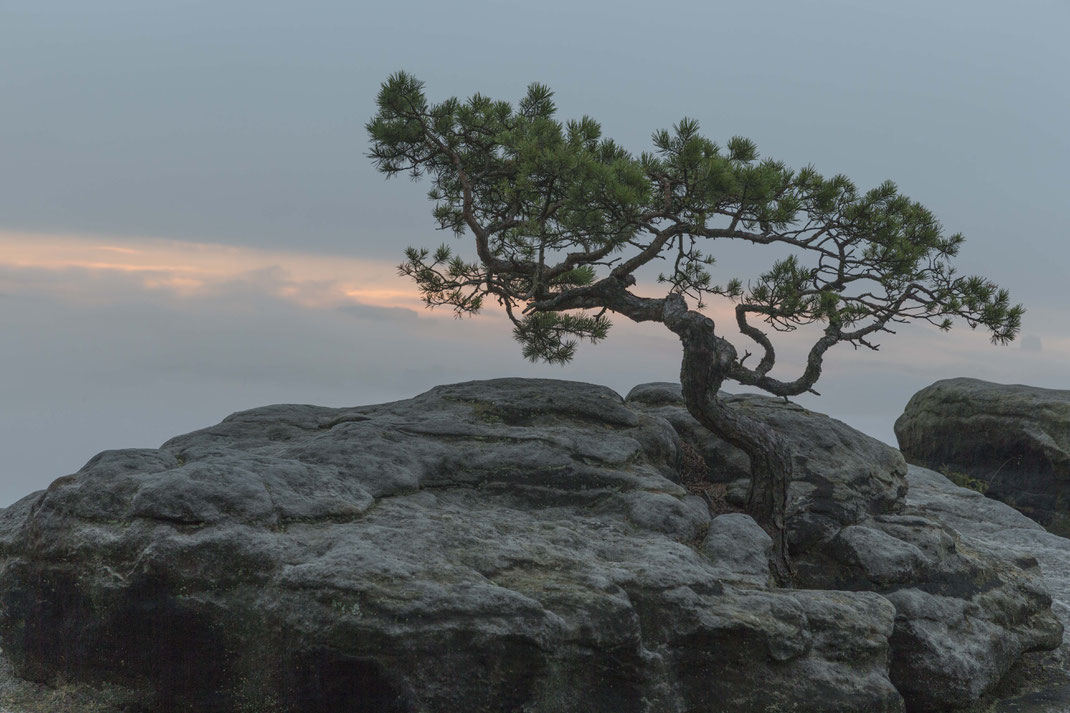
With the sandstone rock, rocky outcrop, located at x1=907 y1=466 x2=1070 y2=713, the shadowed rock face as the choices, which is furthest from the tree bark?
rocky outcrop, located at x1=907 y1=466 x2=1070 y2=713

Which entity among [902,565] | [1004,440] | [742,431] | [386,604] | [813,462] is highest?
[1004,440]

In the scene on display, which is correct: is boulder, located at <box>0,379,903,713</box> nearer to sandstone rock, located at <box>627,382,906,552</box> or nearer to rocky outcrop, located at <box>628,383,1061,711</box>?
rocky outcrop, located at <box>628,383,1061,711</box>

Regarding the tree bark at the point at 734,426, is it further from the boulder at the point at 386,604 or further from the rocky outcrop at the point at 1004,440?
the rocky outcrop at the point at 1004,440

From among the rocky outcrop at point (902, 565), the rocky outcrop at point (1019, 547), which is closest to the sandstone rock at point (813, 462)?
the rocky outcrop at point (902, 565)

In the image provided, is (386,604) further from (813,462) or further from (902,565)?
(813,462)

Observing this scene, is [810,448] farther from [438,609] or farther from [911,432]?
[911,432]

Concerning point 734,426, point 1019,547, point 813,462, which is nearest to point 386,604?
point 734,426

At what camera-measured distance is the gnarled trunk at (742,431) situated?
12914mm

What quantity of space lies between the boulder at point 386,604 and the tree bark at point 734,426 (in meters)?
2.26

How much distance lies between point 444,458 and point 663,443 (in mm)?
3668

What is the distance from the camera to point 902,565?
1204cm

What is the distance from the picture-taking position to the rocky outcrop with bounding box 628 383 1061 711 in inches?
428

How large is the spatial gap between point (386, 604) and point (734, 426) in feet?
22.5

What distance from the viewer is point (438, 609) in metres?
8.26
